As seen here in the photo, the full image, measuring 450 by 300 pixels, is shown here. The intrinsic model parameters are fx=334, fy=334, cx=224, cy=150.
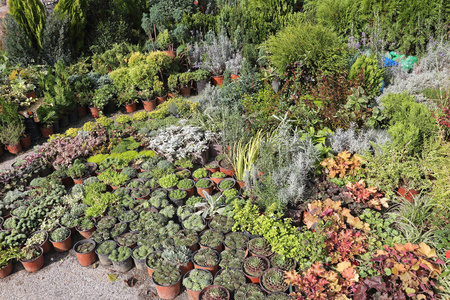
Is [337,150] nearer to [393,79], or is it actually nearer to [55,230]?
[393,79]

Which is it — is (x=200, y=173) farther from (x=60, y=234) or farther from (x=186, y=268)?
(x=60, y=234)

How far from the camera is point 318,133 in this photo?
217 inches

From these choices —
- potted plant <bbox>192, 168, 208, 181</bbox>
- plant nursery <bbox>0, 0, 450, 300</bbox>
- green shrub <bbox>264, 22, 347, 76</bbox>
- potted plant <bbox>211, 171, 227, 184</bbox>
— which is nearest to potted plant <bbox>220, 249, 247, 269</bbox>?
plant nursery <bbox>0, 0, 450, 300</bbox>

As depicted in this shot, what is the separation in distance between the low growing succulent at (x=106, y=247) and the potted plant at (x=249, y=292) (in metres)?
1.74

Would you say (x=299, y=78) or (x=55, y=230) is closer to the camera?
(x=55, y=230)

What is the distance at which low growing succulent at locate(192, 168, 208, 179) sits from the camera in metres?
5.47

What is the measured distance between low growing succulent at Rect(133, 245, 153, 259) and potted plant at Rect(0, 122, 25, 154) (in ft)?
13.3

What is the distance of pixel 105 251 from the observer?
427 centimetres

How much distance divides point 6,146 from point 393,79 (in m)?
7.86

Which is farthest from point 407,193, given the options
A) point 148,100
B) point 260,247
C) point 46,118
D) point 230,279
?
point 46,118

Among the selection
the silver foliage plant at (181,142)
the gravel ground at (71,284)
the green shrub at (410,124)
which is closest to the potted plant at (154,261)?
the gravel ground at (71,284)

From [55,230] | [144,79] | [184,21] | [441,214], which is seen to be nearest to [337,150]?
[441,214]

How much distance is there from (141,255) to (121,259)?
Result: 250 millimetres

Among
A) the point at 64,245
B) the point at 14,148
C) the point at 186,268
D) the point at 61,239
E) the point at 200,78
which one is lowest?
the point at 186,268
